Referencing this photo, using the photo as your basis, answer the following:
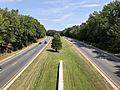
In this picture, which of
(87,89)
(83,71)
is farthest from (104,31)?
(87,89)

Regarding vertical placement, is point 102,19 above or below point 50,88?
above

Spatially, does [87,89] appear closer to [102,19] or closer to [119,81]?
[119,81]

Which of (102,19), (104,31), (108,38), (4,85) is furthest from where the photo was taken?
(102,19)

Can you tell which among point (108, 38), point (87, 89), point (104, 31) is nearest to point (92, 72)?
point (87, 89)

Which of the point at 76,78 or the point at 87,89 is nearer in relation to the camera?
the point at 87,89

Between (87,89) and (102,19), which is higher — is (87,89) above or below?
below

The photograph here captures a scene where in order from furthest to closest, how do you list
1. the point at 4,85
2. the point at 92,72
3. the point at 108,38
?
the point at 108,38, the point at 92,72, the point at 4,85

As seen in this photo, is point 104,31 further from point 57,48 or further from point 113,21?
point 57,48

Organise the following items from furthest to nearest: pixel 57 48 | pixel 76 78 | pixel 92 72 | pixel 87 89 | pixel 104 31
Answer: pixel 104 31 < pixel 57 48 < pixel 92 72 < pixel 76 78 < pixel 87 89

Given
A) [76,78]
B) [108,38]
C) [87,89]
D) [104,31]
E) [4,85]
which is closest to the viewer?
[87,89]
